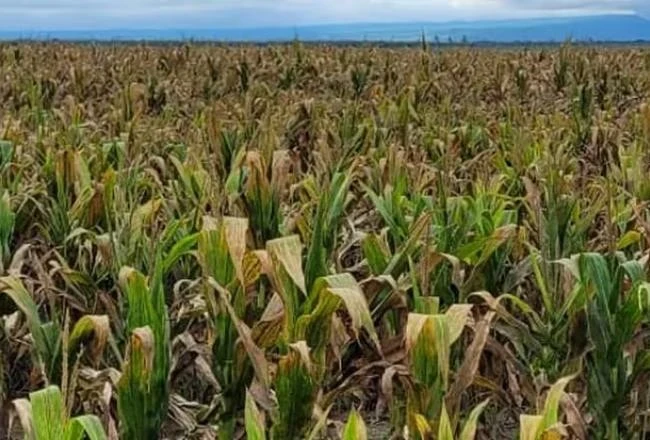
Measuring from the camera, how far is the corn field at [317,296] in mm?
2365

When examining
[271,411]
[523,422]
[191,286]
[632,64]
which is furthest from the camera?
[632,64]

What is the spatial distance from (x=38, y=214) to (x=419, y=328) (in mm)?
2363

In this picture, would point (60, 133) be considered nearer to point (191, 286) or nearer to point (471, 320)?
point (191, 286)

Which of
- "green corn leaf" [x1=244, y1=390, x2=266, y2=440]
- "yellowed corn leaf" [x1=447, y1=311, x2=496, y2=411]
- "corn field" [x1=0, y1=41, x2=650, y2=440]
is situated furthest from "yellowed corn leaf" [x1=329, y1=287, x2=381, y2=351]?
"green corn leaf" [x1=244, y1=390, x2=266, y2=440]

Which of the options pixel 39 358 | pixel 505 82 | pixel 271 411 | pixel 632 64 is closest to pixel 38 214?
pixel 39 358

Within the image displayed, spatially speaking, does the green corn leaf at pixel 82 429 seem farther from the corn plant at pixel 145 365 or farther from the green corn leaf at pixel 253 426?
the corn plant at pixel 145 365

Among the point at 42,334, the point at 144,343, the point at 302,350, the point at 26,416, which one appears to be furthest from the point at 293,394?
the point at 42,334

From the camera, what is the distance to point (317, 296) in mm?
2635

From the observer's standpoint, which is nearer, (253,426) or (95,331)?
(253,426)

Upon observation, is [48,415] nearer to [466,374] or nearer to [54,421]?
[54,421]

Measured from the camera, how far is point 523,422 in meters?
1.85

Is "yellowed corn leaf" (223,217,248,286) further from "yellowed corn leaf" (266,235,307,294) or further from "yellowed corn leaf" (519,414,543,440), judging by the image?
"yellowed corn leaf" (519,414,543,440)

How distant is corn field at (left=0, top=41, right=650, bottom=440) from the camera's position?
7.76 feet

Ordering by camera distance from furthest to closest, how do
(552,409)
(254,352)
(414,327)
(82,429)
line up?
(254,352) → (414,327) → (552,409) → (82,429)
